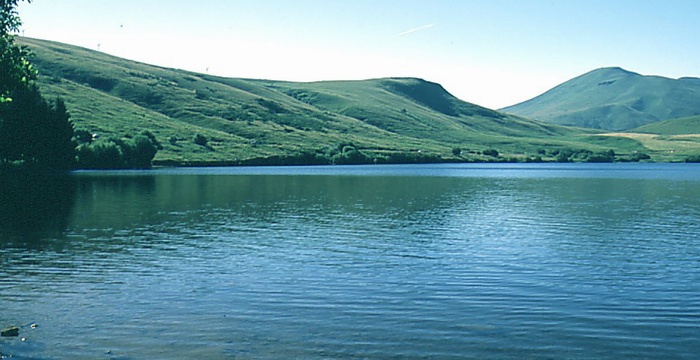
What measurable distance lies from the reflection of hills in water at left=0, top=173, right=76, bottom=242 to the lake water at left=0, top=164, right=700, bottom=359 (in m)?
0.45

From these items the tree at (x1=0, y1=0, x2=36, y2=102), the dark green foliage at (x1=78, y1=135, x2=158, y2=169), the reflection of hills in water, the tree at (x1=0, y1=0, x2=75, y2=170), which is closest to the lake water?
the reflection of hills in water

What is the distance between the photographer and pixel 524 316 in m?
25.3

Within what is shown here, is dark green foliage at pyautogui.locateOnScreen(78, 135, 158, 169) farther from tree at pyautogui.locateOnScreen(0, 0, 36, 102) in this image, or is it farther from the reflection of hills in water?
tree at pyautogui.locateOnScreen(0, 0, 36, 102)

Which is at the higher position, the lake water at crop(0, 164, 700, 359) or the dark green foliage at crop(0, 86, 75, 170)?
the dark green foliage at crop(0, 86, 75, 170)

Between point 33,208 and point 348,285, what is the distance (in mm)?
51061

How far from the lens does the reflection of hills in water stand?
51.3 meters

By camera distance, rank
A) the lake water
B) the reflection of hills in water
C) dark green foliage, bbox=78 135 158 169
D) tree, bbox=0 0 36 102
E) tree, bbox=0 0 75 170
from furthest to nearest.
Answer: dark green foliage, bbox=78 135 158 169 < tree, bbox=0 0 75 170 < tree, bbox=0 0 36 102 < the reflection of hills in water < the lake water

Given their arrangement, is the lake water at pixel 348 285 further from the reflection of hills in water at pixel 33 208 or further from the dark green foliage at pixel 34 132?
the dark green foliage at pixel 34 132

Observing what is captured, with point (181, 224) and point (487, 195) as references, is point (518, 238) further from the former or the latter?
point (487, 195)

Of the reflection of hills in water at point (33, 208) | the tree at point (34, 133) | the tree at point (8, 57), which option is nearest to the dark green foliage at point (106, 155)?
the tree at point (34, 133)

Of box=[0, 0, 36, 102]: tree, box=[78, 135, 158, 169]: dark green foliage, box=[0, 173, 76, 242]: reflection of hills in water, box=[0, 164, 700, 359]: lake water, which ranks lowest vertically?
box=[0, 173, 76, 242]: reflection of hills in water

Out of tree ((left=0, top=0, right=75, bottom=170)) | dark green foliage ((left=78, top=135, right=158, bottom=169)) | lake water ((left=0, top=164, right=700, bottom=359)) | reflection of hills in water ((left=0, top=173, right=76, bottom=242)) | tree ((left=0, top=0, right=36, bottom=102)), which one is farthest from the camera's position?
dark green foliage ((left=78, top=135, right=158, bottom=169))

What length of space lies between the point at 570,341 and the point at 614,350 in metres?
1.47

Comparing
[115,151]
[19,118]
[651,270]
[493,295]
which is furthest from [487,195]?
[115,151]
